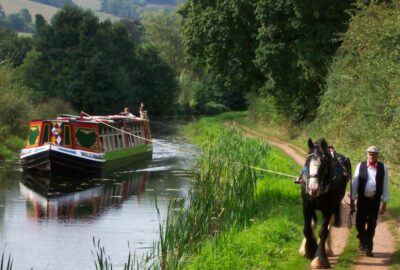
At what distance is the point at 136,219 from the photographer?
18219 mm

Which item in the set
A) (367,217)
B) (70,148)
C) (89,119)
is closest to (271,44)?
(89,119)

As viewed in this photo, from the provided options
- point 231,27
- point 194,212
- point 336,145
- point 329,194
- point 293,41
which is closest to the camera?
point 329,194

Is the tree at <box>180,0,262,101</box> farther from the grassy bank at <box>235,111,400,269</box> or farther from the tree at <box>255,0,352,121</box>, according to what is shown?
the grassy bank at <box>235,111,400,269</box>

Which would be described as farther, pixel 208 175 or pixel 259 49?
pixel 259 49

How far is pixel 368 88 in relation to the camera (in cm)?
2027

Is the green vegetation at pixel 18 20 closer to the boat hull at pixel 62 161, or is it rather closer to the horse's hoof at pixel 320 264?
the boat hull at pixel 62 161

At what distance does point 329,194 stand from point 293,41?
24.1m

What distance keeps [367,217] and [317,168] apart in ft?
5.61

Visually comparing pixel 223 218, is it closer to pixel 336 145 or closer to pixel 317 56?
pixel 336 145

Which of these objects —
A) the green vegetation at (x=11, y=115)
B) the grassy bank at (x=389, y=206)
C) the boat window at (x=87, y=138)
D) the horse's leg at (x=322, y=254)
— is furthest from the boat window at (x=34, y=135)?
the horse's leg at (x=322, y=254)

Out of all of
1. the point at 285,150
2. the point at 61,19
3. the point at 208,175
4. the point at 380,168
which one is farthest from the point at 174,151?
the point at 61,19

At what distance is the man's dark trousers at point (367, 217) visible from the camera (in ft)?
34.4

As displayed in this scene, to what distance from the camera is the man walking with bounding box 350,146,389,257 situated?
1030cm

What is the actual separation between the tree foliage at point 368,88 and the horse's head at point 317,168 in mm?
6908
